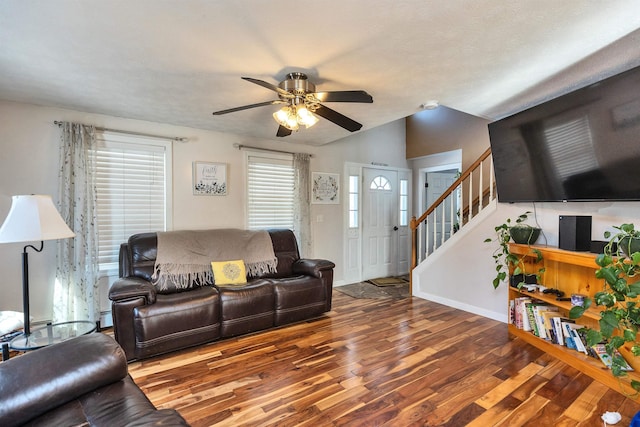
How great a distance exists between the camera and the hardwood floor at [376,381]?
1.82 m

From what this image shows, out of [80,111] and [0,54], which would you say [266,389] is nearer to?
[0,54]

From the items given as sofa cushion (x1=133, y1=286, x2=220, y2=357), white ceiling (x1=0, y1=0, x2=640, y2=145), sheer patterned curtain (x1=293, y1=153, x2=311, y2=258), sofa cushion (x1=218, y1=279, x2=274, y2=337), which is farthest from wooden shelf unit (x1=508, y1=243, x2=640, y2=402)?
sofa cushion (x1=133, y1=286, x2=220, y2=357)

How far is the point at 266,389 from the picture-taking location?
2088 millimetres

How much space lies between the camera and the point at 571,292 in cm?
267

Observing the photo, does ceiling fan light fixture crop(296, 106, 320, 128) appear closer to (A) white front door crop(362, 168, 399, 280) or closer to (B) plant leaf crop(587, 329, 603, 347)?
(B) plant leaf crop(587, 329, 603, 347)

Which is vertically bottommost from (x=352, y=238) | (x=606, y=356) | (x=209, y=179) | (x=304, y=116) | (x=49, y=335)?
(x=606, y=356)

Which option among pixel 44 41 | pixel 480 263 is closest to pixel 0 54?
pixel 44 41

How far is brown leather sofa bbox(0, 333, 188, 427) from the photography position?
1.12 metres

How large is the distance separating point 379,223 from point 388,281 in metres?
0.99

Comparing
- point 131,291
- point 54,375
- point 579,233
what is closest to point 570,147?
point 579,233

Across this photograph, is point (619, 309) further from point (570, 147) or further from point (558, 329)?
point (570, 147)

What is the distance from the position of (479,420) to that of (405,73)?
2346 mm

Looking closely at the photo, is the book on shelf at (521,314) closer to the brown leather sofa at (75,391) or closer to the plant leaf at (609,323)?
the plant leaf at (609,323)

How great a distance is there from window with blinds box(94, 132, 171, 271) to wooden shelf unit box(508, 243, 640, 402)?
3.78 meters
